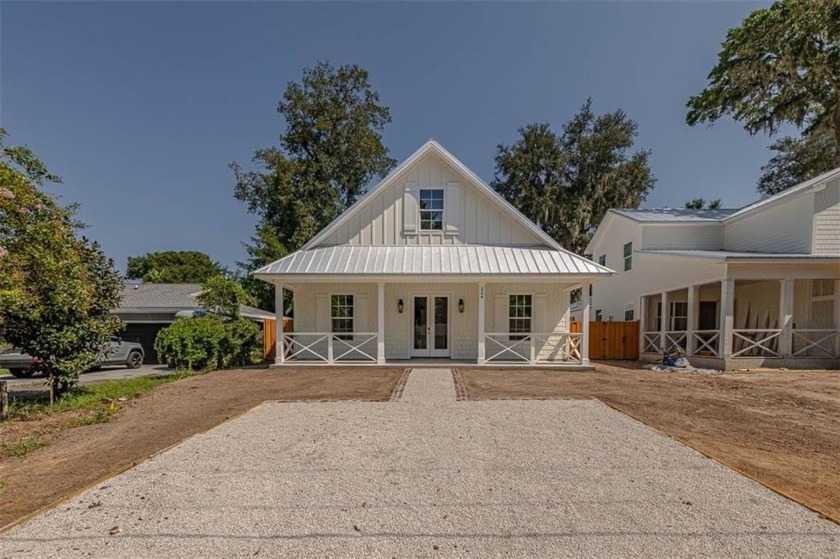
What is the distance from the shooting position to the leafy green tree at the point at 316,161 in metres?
23.4

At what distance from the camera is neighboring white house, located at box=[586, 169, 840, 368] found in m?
11.4

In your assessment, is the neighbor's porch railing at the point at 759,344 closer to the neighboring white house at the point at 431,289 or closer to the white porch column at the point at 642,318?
the white porch column at the point at 642,318

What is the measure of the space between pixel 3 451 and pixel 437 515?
5920mm

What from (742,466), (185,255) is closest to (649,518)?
(742,466)

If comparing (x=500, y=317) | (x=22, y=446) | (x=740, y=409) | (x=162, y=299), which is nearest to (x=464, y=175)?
(x=500, y=317)

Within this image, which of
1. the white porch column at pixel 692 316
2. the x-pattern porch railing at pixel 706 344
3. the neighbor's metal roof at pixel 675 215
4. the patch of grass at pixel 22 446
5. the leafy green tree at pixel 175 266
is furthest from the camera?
the leafy green tree at pixel 175 266

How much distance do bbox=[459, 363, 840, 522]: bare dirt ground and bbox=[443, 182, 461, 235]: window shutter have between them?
487 centimetres

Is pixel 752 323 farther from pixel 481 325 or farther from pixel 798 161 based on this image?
pixel 798 161

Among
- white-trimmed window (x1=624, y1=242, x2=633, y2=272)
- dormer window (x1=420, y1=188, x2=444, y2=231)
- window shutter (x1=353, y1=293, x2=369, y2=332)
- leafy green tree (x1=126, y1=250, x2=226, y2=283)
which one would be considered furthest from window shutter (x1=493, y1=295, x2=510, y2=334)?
leafy green tree (x1=126, y1=250, x2=226, y2=283)

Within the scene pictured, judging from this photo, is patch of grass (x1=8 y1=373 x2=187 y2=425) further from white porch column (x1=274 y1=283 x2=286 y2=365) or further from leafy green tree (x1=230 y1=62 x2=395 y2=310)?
leafy green tree (x1=230 y1=62 x2=395 y2=310)

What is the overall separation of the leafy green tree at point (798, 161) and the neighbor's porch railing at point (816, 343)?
17.4 metres

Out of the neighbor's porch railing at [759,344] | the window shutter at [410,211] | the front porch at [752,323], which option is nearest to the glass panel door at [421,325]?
the window shutter at [410,211]

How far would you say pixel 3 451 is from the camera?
4.89 m

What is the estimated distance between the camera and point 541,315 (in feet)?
40.5
